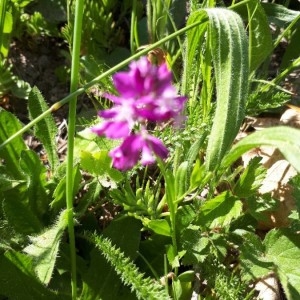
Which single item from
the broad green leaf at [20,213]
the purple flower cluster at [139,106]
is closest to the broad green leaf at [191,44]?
the broad green leaf at [20,213]

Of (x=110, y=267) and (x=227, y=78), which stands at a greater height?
(x=227, y=78)

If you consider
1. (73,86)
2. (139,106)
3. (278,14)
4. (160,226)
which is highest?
(139,106)

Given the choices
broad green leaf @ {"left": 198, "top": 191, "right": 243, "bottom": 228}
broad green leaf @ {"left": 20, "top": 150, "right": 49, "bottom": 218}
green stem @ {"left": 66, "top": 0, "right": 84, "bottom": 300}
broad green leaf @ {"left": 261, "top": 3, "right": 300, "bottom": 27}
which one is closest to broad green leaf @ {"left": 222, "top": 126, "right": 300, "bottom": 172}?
broad green leaf @ {"left": 198, "top": 191, "right": 243, "bottom": 228}

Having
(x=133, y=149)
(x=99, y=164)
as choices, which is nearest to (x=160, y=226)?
(x=99, y=164)

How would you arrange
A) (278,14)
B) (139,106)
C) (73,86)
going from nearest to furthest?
1. (139,106)
2. (73,86)
3. (278,14)

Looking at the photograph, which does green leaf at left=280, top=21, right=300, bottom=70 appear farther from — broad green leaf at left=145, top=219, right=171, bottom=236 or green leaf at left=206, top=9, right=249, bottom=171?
broad green leaf at left=145, top=219, right=171, bottom=236

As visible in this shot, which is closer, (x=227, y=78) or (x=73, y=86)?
(x=73, y=86)

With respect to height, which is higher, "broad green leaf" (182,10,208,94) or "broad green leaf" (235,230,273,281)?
"broad green leaf" (182,10,208,94)

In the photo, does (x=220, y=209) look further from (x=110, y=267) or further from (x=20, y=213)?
(x=20, y=213)
